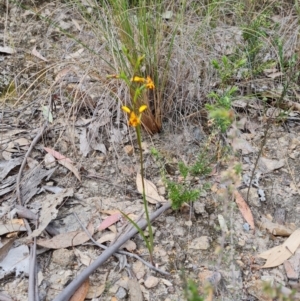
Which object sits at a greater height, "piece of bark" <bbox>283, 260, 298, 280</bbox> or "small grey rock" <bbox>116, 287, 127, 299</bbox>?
"small grey rock" <bbox>116, 287, 127, 299</bbox>

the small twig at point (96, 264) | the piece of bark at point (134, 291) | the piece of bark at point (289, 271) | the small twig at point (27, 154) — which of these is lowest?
the piece of bark at point (289, 271)

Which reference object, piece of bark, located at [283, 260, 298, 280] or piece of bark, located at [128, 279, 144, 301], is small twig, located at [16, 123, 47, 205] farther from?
piece of bark, located at [283, 260, 298, 280]

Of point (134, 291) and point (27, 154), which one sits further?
point (27, 154)

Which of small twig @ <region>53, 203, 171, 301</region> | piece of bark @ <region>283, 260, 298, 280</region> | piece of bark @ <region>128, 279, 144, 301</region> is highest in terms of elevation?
small twig @ <region>53, 203, 171, 301</region>

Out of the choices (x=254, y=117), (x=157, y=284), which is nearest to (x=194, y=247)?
(x=157, y=284)

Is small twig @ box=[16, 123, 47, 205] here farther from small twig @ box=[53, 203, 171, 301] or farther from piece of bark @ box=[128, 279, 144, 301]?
piece of bark @ box=[128, 279, 144, 301]

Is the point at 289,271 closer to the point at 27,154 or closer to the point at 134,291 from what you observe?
the point at 134,291

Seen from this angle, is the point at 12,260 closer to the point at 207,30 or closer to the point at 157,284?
the point at 157,284

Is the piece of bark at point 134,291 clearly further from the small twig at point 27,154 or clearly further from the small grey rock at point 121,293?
the small twig at point 27,154

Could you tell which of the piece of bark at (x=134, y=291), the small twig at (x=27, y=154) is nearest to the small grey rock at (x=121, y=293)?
the piece of bark at (x=134, y=291)

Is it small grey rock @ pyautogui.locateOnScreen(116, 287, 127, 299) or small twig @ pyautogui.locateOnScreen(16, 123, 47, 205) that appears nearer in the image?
small grey rock @ pyautogui.locateOnScreen(116, 287, 127, 299)

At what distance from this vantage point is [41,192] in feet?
5.22

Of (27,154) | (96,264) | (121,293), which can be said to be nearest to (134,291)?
(121,293)

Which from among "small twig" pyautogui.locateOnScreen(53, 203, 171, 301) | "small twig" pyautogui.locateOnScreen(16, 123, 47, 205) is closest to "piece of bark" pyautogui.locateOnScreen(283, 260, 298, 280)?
"small twig" pyautogui.locateOnScreen(53, 203, 171, 301)
